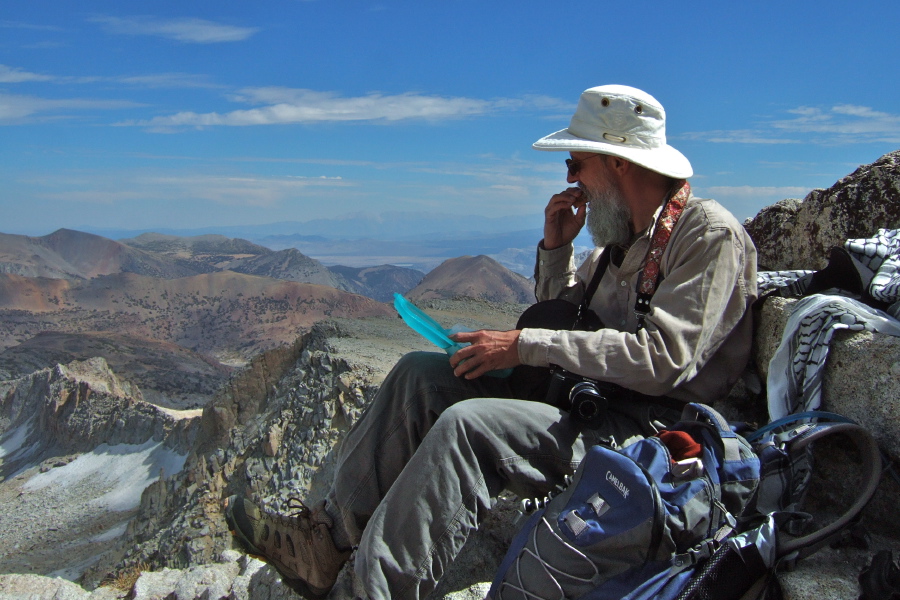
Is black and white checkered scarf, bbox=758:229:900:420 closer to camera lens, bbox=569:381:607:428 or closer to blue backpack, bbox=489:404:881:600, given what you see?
blue backpack, bbox=489:404:881:600

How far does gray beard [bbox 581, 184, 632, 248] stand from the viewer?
322cm

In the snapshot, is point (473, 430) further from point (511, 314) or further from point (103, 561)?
point (511, 314)

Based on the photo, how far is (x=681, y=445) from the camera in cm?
236

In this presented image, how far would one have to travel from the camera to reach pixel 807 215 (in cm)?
418

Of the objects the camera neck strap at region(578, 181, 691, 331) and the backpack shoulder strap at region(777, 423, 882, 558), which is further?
the camera neck strap at region(578, 181, 691, 331)

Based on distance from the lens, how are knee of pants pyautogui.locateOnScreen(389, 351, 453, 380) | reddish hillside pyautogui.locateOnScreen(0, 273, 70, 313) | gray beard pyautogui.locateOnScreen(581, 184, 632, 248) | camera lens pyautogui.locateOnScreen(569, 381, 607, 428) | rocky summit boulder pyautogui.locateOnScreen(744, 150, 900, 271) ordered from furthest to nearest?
reddish hillside pyautogui.locateOnScreen(0, 273, 70, 313) → rocky summit boulder pyautogui.locateOnScreen(744, 150, 900, 271) → gray beard pyautogui.locateOnScreen(581, 184, 632, 248) → knee of pants pyautogui.locateOnScreen(389, 351, 453, 380) → camera lens pyautogui.locateOnScreen(569, 381, 607, 428)

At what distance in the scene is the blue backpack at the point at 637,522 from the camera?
214 centimetres

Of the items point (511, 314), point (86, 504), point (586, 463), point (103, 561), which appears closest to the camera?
point (586, 463)

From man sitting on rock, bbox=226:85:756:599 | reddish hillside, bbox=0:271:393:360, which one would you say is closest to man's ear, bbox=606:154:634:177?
man sitting on rock, bbox=226:85:756:599

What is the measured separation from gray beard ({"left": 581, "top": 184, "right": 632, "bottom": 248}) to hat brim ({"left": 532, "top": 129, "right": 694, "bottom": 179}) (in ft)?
0.76

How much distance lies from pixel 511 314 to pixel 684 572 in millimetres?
17696

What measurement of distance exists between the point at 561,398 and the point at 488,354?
1.20 ft

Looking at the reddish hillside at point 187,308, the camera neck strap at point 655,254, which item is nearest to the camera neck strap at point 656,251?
the camera neck strap at point 655,254

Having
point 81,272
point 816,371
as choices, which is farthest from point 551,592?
point 81,272
